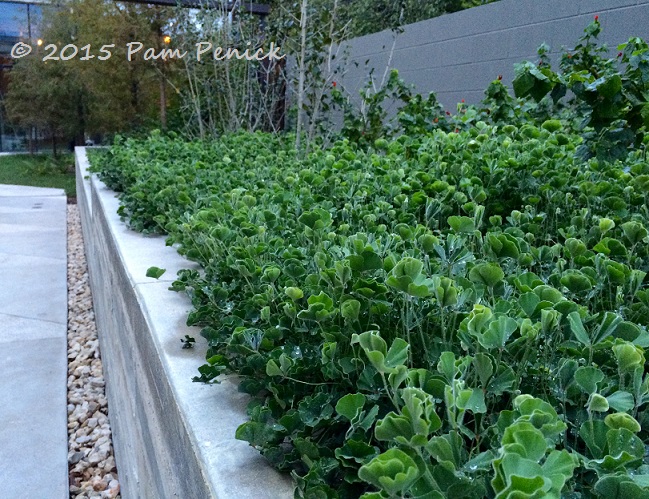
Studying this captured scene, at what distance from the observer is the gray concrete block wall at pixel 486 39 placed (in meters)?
5.79

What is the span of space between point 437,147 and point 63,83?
572 inches

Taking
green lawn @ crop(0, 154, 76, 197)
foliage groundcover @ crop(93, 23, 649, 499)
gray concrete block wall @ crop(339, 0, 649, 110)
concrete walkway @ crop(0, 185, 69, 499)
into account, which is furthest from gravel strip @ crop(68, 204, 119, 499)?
green lawn @ crop(0, 154, 76, 197)

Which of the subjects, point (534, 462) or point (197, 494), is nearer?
point (534, 462)

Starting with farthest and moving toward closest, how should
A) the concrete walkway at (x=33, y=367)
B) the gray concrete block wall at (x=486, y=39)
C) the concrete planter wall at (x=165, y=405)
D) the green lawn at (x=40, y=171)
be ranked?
the green lawn at (x=40, y=171)
the gray concrete block wall at (x=486, y=39)
the concrete walkway at (x=33, y=367)
the concrete planter wall at (x=165, y=405)

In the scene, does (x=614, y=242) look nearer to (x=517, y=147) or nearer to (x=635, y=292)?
(x=635, y=292)

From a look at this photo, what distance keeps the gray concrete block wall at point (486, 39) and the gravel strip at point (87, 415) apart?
4089 millimetres

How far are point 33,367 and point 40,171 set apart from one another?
14605 mm

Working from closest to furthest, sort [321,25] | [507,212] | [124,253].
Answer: [507,212], [124,253], [321,25]

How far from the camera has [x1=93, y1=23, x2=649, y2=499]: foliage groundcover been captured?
868 millimetres

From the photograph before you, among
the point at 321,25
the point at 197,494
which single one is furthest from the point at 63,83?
the point at 197,494

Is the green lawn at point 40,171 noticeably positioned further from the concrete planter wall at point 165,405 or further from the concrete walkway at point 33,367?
the concrete planter wall at point 165,405

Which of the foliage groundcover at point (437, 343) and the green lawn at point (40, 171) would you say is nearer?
the foliage groundcover at point (437, 343)

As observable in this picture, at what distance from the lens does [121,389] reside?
315 cm

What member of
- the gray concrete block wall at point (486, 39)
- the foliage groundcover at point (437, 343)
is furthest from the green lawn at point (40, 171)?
the foliage groundcover at point (437, 343)
